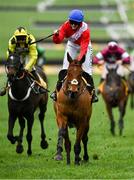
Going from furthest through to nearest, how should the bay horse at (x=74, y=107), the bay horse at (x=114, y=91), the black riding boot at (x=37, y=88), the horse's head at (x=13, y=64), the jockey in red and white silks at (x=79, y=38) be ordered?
the bay horse at (x=114, y=91) → the black riding boot at (x=37, y=88) → the horse's head at (x=13, y=64) → the jockey in red and white silks at (x=79, y=38) → the bay horse at (x=74, y=107)

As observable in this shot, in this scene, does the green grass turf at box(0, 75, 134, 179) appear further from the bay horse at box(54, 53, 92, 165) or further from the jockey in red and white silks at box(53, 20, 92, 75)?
the jockey in red and white silks at box(53, 20, 92, 75)

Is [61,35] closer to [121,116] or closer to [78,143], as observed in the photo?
[78,143]

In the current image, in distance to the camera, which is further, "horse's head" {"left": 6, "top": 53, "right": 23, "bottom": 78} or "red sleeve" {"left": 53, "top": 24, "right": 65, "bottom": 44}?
"horse's head" {"left": 6, "top": 53, "right": 23, "bottom": 78}

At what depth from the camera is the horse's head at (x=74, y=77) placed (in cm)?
1353

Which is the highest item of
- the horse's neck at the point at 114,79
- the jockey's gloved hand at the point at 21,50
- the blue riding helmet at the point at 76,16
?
the blue riding helmet at the point at 76,16

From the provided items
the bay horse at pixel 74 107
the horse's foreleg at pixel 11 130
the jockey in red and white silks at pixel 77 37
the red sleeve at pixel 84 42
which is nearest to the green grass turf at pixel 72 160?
the horse's foreleg at pixel 11 130

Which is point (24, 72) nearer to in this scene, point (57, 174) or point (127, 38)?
point (57, 174)

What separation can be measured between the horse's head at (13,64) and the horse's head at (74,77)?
132 cm

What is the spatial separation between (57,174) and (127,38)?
46.7 metres

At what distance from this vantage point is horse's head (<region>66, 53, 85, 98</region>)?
13.5m

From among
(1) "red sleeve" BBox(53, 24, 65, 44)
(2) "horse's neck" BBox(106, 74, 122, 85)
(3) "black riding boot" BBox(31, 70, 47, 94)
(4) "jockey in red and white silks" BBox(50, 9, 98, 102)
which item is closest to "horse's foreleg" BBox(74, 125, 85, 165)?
(4) "jockey in red and white silks" BBox(50, 9, 98, 102)

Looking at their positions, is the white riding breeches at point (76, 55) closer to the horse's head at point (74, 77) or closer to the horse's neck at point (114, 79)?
the horse's head at point (74, 77)

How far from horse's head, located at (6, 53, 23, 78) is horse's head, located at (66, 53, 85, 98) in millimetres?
1323

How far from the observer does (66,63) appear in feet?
48.2
